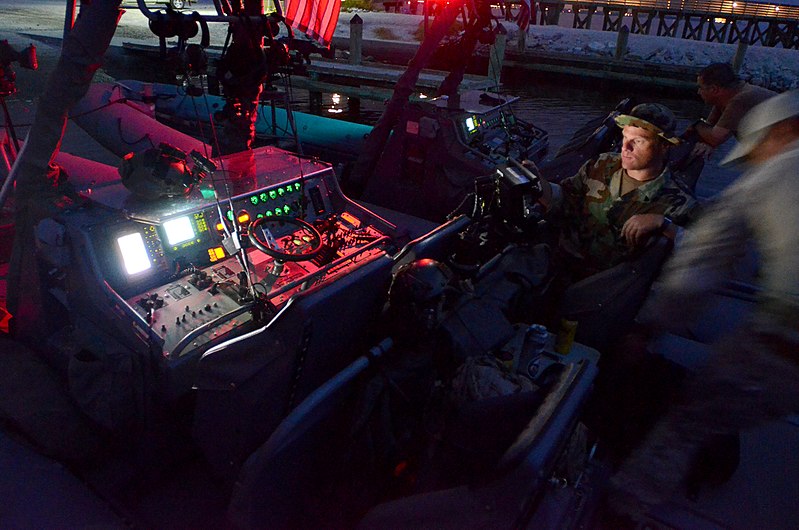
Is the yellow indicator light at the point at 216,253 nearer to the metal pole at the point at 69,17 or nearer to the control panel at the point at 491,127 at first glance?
the metal pole at the point at 69,17

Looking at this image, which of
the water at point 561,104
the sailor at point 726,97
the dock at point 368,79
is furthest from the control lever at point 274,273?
the dock at point 368,79

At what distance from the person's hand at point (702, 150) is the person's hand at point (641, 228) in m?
4.16

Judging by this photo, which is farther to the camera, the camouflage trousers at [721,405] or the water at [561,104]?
the water at [561,104]

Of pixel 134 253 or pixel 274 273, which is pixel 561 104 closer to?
pixel 274 273

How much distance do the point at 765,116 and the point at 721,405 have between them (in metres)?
1.14

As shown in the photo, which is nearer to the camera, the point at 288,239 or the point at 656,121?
the point at 656,121

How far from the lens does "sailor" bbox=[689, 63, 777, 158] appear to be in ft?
17.8

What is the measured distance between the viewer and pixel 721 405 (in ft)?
5.82

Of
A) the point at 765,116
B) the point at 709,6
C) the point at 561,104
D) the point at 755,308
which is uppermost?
the point at 709,6

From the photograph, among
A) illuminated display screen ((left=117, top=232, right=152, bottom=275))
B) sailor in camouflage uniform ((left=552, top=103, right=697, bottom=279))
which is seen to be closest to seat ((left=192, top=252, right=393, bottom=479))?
illuminated display screen ((left=117, top=232, right=152, bottom=275))

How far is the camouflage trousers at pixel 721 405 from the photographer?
5.34ft

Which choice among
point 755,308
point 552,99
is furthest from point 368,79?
point 755,308

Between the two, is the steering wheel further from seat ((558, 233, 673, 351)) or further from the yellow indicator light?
seat ((558, 233, 673, 351))

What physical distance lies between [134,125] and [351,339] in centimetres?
753
